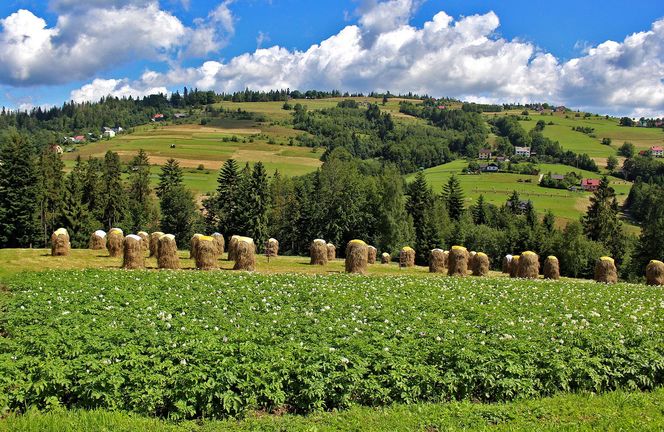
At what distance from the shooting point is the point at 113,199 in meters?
76.9

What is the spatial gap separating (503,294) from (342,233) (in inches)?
2146

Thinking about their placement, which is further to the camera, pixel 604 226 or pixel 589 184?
pixel 589 184

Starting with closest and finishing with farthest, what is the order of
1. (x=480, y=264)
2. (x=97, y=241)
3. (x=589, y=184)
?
(x=480, y=264), (x=97, y=241), (x=589, y=184)

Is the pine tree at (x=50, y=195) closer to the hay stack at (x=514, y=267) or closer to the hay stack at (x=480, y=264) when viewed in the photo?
the hay stack at (x=480, y=264)

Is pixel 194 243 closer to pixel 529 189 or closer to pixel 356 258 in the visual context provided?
pixel 356 258

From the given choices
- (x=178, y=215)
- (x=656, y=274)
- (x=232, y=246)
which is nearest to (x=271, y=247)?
(x=232, y=246)

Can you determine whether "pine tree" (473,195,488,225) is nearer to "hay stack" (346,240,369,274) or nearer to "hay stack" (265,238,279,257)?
"hay stack" (265,238,279,257)

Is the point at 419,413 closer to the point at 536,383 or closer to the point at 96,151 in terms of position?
the point at 536,383

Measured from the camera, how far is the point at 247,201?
7631 cm

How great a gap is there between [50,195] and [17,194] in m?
7.76

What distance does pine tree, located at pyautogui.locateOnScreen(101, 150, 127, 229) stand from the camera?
252 ft

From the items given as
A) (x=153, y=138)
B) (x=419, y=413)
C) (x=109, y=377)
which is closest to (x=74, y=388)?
(x=109, y=377)

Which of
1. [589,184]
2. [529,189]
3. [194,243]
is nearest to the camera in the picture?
[194,243]

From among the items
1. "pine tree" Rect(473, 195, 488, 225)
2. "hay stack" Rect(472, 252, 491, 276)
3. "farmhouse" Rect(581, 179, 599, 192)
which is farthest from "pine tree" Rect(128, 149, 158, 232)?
"farmhouse" Rect(581, 179, 599, 192)
